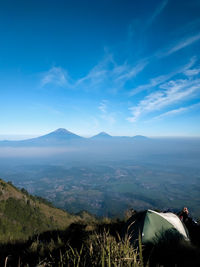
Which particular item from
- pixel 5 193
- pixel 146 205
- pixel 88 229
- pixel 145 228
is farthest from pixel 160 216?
pixel 146 205

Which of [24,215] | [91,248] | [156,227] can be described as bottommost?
[24,215]

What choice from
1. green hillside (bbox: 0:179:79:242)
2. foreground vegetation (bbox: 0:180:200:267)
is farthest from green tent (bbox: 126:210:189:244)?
green hillside (bbox: 0:179:79:242)

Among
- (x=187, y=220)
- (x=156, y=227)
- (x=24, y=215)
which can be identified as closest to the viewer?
(x=156, y=227)

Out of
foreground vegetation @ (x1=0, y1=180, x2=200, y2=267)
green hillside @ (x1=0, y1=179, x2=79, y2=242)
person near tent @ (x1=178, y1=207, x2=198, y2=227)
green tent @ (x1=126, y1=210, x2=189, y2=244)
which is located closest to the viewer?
foreground vegetation @ (x1=0, y1=180, x2=200, y2=267)

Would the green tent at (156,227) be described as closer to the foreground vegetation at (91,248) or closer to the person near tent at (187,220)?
the foreground vegetation at (91,248)

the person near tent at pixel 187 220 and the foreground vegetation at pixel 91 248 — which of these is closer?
the foreground vegetation at pixel 91 248

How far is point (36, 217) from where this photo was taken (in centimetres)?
5969

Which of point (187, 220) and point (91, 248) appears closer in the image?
point (91, 248)

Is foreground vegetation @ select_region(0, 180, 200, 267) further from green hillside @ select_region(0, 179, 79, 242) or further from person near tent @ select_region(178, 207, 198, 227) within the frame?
green hillside @ select_region(0, 179, 79, 242)

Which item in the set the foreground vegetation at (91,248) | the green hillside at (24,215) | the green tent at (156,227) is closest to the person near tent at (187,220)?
the foreground vegetation at (91,248)

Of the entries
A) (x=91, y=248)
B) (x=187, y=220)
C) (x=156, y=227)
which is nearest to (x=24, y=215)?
(x=187, y=220)

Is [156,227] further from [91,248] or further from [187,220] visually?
[91,248]

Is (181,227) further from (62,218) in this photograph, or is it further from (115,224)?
(62,218)

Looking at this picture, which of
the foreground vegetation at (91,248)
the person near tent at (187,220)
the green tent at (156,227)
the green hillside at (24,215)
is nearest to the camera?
the foreground vegetation at (91,248)
